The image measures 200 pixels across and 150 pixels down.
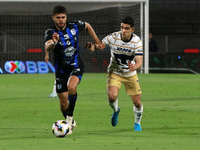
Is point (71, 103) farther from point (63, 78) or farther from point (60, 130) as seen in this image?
point (60, 130)

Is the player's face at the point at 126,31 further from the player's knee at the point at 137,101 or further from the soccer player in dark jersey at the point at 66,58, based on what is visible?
the player's knee at the point at 137,101

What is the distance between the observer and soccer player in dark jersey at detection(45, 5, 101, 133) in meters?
7.96

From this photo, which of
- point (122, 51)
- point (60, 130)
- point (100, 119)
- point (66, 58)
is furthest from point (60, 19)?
point (100, 119)

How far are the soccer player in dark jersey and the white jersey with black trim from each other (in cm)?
66

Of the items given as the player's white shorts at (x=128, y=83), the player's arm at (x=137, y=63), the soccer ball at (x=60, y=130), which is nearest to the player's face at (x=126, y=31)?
the player's arm at (x=137, y=63)

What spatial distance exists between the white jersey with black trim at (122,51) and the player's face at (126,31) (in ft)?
0.25

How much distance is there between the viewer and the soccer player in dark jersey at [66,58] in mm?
7965

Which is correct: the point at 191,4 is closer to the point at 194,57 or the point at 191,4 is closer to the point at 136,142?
the point at 194,57

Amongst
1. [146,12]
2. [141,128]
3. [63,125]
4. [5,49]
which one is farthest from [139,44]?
[5,49]

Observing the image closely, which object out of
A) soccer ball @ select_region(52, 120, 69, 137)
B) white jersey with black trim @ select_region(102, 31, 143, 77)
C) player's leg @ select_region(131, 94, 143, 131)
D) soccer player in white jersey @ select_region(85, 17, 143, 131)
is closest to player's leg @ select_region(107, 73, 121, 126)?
soccer player in white jersey @ select_region(85, 17, 143, 131)

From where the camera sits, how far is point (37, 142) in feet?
21.8

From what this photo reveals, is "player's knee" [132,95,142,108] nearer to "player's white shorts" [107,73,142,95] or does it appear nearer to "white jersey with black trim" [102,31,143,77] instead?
"player's white shorts" [107,73,142,95]

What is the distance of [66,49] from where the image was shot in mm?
8109

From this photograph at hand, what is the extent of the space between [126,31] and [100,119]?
2.14 meters
